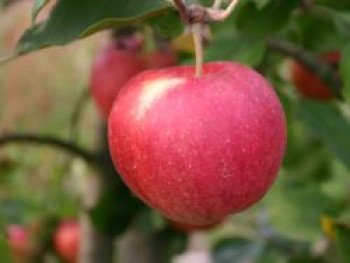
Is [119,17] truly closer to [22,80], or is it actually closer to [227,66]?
[227,66]

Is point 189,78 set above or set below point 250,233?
above

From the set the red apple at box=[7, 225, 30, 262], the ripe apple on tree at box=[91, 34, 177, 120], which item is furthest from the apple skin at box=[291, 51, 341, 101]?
the red apple at box=[7, 225, 30, 262]

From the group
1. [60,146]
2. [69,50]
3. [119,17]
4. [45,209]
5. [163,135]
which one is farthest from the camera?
[69,50]

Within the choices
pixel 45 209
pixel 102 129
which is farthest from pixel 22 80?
pixel 102 129

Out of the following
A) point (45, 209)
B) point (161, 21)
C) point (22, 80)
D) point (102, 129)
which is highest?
point (161, 21)

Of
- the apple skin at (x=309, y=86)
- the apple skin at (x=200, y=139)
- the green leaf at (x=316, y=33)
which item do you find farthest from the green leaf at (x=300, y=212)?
Result: the apple skin at (x=200, y=139)

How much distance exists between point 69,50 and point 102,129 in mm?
715

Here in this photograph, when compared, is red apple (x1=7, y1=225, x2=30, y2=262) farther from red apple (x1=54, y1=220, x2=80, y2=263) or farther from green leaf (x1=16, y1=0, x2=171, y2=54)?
green leaf (x1=16, y1=0, x2=171, y2=54)

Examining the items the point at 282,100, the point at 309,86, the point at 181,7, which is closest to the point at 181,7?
the point at 181,7

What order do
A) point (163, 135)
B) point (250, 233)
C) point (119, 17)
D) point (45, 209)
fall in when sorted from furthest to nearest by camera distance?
point (250, 233) → point (45, 209) → point (119, 17) → point (163, 135)

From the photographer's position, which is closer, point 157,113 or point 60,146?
point 157,113

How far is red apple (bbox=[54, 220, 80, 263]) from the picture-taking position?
59.7 inches

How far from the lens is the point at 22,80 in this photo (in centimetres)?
195

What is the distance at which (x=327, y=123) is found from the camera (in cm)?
98
